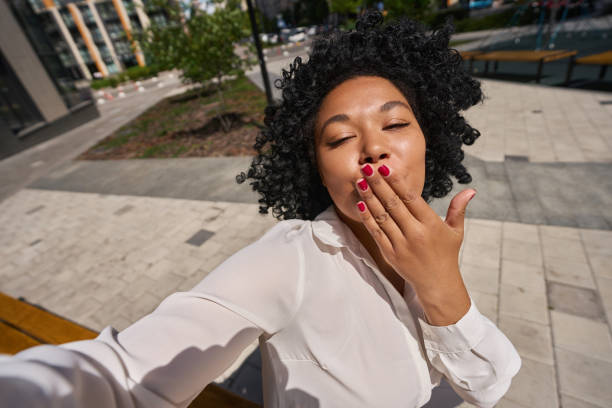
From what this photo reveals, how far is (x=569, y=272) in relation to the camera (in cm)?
304

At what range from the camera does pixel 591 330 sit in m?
2.47

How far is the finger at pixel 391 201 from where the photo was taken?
94 cm

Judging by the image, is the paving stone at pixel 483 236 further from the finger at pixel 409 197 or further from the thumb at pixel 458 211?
the finger at pixel 409 197

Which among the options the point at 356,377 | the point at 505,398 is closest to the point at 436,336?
the point at 356,377

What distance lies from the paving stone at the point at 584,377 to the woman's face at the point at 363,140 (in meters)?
2.25

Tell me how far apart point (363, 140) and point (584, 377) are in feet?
8.79

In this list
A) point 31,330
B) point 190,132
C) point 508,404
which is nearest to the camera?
point 31,330

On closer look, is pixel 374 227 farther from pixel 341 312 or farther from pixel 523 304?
pixel 523 304

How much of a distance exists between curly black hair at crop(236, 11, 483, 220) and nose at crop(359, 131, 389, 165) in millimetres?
440

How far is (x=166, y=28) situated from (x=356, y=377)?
10736mm

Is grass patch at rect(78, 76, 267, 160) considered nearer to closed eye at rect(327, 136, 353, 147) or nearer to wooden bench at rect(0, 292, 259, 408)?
wooden bench at rect(0, 292, 259, 408)

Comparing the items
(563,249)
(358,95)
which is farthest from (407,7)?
(358,95)

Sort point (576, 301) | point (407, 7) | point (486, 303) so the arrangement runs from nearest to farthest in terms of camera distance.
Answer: point (576, 301), point (486, 303), point (407, 7)

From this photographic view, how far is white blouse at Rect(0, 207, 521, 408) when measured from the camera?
3.10 feet
